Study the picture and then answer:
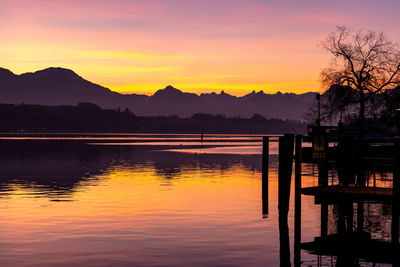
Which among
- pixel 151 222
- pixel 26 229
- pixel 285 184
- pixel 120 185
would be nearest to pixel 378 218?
pixel 285 184

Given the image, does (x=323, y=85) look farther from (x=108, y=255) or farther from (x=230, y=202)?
(x=108, y=255)

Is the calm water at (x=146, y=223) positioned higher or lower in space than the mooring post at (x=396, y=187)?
lower

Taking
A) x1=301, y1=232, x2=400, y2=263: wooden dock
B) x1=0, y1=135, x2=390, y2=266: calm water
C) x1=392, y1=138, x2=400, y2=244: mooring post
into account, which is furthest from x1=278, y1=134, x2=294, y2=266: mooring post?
x1=392, y1=138, x2=400, y2=244: mooring post

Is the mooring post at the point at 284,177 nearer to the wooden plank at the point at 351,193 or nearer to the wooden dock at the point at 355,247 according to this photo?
the wooden dock at the point at 355,247

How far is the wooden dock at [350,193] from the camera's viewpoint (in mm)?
25141

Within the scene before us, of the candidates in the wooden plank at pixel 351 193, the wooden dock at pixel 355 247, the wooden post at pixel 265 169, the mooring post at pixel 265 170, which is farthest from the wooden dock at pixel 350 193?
the wooden post at pixel 265 169

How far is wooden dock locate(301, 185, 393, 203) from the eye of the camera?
990 inches

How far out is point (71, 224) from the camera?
2905 centimetres

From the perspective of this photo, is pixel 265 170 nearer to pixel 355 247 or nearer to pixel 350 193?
pixel 350 193

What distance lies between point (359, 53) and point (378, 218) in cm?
5037

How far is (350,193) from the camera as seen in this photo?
84.2 ft

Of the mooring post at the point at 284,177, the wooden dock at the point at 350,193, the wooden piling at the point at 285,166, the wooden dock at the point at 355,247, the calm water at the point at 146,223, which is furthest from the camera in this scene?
the wooden piling at the point at 285,166

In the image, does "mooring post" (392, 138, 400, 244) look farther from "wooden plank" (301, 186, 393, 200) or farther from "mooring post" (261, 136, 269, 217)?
"mooring post" (261, 136, 269, 217)

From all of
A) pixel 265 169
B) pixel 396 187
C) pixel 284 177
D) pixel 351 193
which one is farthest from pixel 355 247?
pixel 265 169
